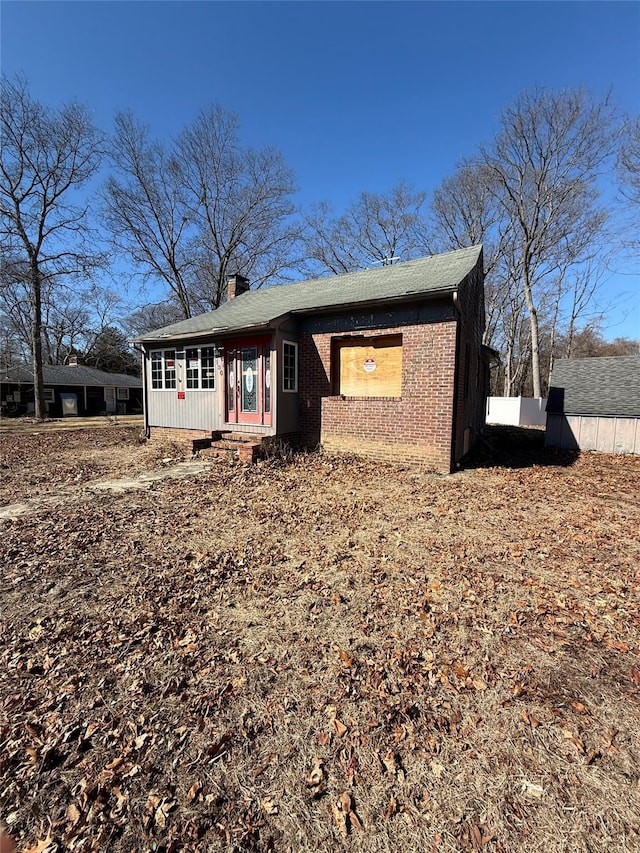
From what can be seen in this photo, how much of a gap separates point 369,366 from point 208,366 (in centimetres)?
480

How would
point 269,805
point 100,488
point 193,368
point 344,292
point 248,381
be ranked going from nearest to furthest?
point 269,805 → point 100,488 → point 248,381 → point 344,292 → point 193,368

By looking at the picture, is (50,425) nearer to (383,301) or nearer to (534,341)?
(383,301)

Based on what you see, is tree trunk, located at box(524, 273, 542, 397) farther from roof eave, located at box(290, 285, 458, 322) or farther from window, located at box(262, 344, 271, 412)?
window, located at box(262, 344, 271, 412)

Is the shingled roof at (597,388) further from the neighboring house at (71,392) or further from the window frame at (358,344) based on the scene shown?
the neighboring house at (71,392)

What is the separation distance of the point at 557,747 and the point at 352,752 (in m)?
1.13

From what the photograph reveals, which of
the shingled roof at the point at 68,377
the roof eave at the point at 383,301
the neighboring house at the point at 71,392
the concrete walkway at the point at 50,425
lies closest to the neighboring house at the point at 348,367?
the roof eave at the point at 383,301

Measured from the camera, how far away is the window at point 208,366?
10.9m

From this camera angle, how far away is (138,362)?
4316cm

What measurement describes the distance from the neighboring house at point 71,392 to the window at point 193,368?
24137 mm

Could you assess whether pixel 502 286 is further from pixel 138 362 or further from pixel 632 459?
pixel 138 362

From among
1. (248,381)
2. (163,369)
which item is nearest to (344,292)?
(248,381)

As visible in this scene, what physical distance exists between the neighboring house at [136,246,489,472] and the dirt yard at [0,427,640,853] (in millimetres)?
3718

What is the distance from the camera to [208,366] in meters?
11.1

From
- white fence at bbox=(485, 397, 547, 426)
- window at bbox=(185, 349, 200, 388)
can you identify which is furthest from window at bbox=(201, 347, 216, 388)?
white fence at bbox=(485, 397, 547, 426)
